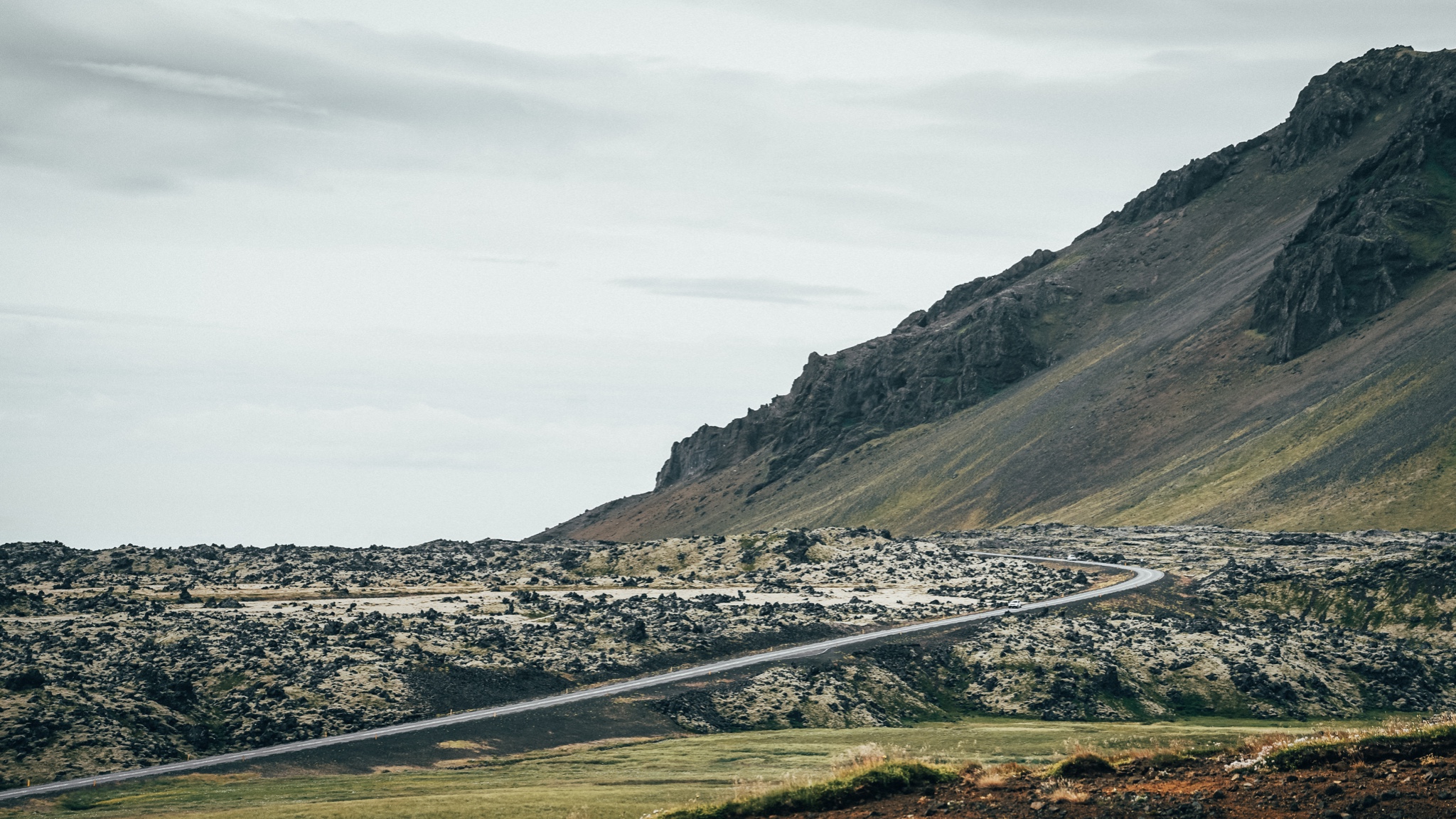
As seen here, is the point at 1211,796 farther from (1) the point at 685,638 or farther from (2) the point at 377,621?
(2) the point at 377,621

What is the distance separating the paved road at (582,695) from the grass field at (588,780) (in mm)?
2648

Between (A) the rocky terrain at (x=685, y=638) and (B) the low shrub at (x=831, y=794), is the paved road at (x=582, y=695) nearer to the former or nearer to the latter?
(A) the rocky terrain at (x=685, y=638)

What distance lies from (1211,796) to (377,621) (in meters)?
73.5

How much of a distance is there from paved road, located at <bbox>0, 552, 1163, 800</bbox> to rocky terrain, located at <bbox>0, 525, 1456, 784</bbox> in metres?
1.82

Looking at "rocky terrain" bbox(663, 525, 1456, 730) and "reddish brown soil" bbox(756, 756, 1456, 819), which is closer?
"reddish brown soil" bbox(756, 756, 1456, 819)

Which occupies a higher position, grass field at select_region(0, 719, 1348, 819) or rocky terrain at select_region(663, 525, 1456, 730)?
grass field at select_region(0, 719, 1348, 819)

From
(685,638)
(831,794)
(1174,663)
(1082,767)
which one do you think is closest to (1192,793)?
(1082,767)

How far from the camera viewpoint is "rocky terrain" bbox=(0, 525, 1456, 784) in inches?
2648

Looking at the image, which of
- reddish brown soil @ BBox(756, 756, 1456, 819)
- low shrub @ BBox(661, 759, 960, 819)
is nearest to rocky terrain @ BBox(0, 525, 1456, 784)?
low shrub @ BBox(661, 759, 960, 819)

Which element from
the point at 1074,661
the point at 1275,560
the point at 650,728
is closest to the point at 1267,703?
the point at 1074,661

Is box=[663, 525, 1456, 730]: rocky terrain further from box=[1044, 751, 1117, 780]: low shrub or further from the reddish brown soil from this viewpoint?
box=[1044, 751, 1117, 780]: low shrub

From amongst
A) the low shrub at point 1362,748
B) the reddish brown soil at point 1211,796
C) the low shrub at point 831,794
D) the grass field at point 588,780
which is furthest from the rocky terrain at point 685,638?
the low shrub at point 1362,748

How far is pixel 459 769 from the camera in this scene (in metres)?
57.7

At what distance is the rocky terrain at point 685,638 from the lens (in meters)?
67.2
